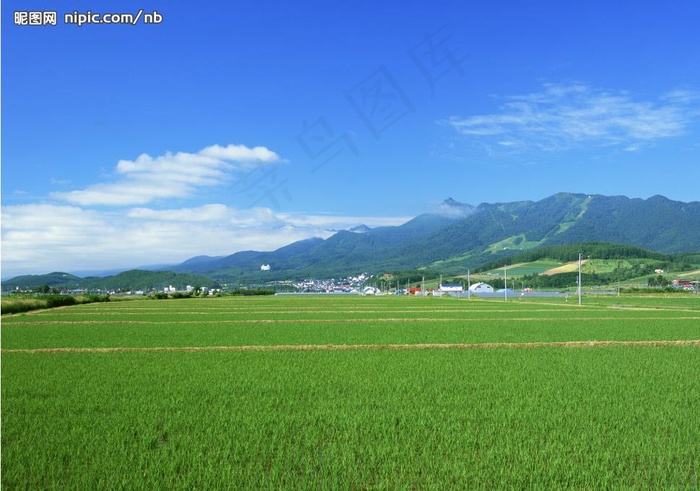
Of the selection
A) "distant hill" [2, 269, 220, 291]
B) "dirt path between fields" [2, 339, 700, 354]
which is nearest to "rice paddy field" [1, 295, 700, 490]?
"dirt path between fields" [2, 339, 700, 354]

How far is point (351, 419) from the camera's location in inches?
331

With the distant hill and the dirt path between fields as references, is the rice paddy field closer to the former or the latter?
the dirt path between fields

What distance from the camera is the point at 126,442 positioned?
24.1 feet

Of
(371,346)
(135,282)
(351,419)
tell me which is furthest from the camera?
(135,282)

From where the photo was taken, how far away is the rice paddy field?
6250mm

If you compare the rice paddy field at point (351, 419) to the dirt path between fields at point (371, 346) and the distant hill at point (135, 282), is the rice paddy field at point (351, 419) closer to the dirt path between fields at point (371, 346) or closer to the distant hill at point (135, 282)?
the dirt path between fields at point (371, 346)

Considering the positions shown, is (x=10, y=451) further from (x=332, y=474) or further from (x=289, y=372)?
(x=289, y=372)

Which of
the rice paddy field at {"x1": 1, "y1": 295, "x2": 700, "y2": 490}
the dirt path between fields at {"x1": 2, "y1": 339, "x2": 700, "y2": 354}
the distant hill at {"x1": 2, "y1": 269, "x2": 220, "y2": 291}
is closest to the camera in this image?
the rice paddy field at {"x1": 1, "y1": 295, "x2": 700, "y2": 490}

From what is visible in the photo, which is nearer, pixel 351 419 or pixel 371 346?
pixel 351 419

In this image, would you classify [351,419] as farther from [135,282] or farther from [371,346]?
[135,282]

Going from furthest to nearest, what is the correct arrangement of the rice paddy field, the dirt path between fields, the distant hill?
the distant hill < the dirt path between fields < the rice paddy field

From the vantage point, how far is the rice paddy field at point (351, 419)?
20.5 feet

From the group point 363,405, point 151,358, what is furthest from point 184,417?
point 151,358

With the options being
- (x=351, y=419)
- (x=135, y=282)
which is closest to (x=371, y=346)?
(x=351, y=419)
